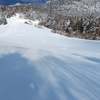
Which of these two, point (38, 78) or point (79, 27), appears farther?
point (79, 27)

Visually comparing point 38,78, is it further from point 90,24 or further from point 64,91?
point 90,24

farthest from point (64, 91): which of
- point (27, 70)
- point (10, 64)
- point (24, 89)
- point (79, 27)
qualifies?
point (79, 27)

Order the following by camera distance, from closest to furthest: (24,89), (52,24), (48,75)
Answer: (24,89) → (48,75) → (52,24)

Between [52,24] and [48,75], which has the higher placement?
[48,75]

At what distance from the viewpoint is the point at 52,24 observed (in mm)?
63125

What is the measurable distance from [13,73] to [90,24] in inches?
1835

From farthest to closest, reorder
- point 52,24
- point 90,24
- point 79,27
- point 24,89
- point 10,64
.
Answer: point 52,24
point 79,27
point 90,24
point 10,64
point 24,89

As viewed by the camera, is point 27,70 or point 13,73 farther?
point 27,70

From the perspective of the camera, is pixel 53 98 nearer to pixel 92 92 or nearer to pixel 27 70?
pixel 92 92

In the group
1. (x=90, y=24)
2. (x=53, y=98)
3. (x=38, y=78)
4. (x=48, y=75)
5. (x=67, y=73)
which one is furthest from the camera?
(x=90, y=24)

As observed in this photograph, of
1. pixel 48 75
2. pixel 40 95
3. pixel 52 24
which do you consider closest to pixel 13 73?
pixel 48 75

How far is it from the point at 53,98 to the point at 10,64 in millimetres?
2980

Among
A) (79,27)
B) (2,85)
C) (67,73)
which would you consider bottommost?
(79,27)

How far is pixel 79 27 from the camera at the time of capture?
5409cm
